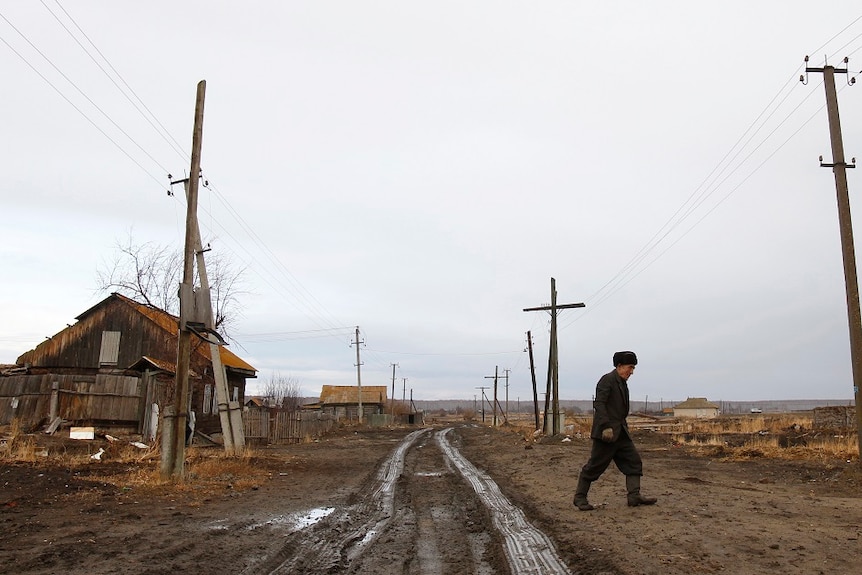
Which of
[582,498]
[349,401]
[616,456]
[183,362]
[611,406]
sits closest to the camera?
[611,406]

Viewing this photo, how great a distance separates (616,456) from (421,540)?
2.63 meters

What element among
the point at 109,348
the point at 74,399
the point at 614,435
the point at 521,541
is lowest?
the point at 521,541

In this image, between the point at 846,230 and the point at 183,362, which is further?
the point at 846,230

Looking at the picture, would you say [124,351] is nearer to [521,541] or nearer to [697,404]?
[521,541]

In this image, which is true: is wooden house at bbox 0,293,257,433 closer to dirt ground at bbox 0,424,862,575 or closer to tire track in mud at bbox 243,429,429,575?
dirt ground at bbox 0,424,862,575

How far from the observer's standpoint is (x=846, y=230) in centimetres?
1351

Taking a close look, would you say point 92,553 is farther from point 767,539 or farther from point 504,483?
point 504,483

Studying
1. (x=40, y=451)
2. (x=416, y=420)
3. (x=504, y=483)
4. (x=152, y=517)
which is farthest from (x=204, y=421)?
(x=416, y=420)

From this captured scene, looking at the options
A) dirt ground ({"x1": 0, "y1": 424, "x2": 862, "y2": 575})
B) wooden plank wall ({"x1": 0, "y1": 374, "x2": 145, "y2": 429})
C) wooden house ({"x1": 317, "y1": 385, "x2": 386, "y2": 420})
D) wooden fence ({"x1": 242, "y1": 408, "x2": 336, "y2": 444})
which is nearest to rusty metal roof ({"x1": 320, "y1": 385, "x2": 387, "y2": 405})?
wooden house ({"x1": 317, "y1": 385, "x2": 386, "y2": 420})

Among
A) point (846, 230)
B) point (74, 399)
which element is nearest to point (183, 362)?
point (74, 399)

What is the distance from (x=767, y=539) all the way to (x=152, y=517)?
22.5 feet

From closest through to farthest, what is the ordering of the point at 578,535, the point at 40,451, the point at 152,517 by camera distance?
the point at 578,535
the point at 152,517
the point at 40,451

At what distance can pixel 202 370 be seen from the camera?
107 ft

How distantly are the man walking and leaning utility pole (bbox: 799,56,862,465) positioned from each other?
7.08 meters
